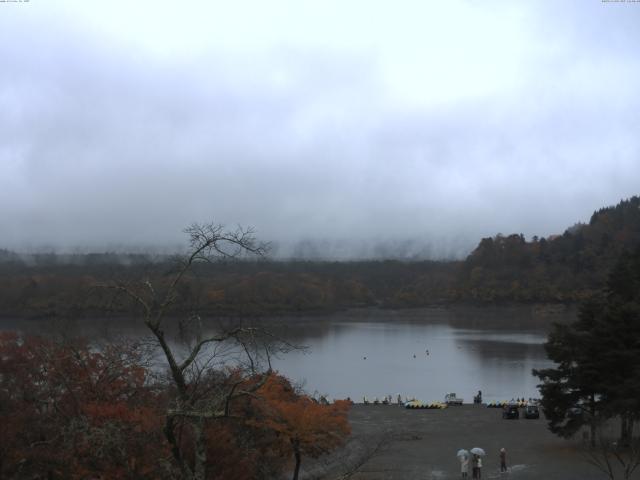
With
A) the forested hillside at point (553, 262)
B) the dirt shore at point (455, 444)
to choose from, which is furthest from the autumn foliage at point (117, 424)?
the forested hillside at point (553, 262)

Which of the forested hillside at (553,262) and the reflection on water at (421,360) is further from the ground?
the forested hillside at (553,262)

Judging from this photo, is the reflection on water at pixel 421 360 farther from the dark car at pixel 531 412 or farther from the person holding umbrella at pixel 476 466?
the dark car at pixel 531 412

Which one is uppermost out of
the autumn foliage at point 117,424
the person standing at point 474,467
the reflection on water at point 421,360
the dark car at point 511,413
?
the autumn foliage at point 117,424

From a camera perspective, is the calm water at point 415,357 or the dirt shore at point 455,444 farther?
the calm water at point 415,357

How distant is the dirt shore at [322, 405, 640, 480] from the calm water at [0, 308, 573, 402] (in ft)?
10.9

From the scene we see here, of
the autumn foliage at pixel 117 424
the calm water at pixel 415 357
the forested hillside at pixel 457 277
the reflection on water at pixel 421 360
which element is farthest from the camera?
the forested hillside at pixel 457 277

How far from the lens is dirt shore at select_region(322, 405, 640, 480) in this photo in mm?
13789

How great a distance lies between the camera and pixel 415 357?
44812mm

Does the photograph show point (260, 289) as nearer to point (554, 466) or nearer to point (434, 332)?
point (434, 332)

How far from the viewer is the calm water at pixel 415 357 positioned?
3152 cm

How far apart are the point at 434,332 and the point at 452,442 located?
4804 centimetres

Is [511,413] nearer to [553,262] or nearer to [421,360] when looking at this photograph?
[421,360]

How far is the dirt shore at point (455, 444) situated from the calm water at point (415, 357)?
3.31 m

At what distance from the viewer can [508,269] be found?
99750mm
